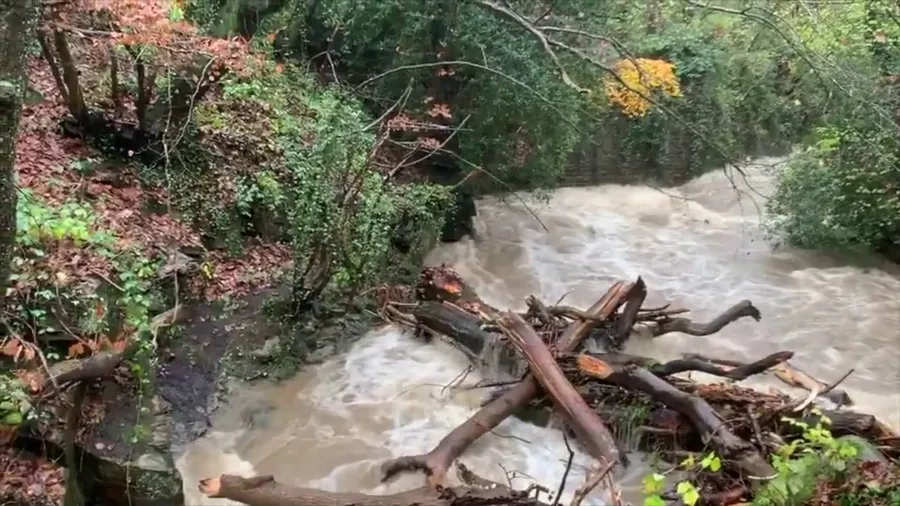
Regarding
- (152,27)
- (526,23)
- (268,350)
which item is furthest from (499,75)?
(268,350)

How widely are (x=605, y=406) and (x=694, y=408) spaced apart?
71 cm

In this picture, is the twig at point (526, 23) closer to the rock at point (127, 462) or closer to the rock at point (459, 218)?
the rock at point (459, 218)

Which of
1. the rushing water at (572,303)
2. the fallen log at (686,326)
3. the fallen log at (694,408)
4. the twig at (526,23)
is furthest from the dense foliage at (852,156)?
the fallen log at (694,408)

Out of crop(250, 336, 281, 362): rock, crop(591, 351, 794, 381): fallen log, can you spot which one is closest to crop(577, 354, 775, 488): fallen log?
crop(591, 351, 794, 381): fallen log

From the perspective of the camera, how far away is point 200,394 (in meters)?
5.68

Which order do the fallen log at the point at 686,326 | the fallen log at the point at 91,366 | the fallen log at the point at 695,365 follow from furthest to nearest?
the fallen log at the point at 686,326 → the fallen log at the point at 695,365 → the fallen log at the point at 91,366

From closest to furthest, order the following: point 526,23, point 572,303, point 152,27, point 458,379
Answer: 1. point 152,27
2. point 458,379
3. point 526,23
4. point 572,303

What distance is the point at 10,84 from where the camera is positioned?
2938 millimetres

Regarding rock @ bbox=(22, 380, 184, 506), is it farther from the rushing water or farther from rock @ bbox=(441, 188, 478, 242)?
rock @ bbox=(441, 188, 478, 242)

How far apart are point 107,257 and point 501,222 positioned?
7062mm

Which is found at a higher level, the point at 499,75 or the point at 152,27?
the point at 152,27

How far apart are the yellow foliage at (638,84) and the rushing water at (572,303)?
6.28ft

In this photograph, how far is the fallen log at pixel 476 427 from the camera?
4879mm

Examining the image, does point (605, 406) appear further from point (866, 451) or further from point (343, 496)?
point (343, 496)
